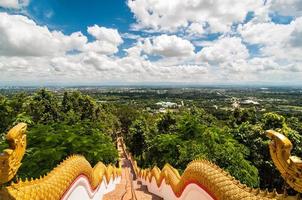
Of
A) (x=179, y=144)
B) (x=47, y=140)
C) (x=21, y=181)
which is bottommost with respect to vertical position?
(x=179, y=144)

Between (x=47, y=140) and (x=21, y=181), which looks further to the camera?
(x=47, y=140)

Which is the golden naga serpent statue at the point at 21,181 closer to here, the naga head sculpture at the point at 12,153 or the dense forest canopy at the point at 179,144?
the naga head sculpture at the point at 12,153

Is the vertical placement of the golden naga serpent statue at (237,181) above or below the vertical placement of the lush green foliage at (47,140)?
above

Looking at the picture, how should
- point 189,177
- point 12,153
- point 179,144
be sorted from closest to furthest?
1. point 12,153
2. point 189,177
3. point 179,144

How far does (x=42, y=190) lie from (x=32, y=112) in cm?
3236

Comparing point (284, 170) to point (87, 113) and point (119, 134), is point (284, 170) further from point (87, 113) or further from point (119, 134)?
point (119, 134)

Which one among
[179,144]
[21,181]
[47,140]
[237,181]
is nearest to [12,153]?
[21,181]

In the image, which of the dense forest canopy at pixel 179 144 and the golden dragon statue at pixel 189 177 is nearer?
the golden dragon statue at pixel 189 177

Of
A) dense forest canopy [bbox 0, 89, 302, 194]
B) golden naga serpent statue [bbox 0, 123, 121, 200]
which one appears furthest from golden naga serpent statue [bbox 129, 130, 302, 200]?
dense forest canopy [bbox 0, 89, 302, 194]

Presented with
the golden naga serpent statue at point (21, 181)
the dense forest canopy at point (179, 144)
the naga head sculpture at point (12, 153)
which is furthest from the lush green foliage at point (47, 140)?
the naga head sculpture at point (12, 153)

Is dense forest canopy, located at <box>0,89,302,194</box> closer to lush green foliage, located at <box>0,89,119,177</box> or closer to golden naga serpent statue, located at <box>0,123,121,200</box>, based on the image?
lush green foliage, located at <box>0,89,119,177</box>

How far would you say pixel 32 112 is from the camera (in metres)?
35.0

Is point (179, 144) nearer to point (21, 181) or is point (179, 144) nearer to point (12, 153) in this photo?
point (21, 181)

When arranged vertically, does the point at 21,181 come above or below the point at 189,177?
above
